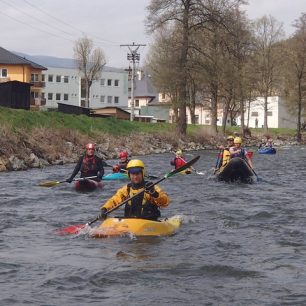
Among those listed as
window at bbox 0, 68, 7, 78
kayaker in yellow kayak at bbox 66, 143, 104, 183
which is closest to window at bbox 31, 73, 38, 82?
window at bbox 0, 68, 7, 78

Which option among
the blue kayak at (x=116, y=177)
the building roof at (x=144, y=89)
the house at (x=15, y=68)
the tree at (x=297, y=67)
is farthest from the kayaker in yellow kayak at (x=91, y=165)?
the building roof at (x=144, y=89)

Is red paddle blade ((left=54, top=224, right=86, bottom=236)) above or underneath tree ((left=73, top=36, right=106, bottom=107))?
underneath

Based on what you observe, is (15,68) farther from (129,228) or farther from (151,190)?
(129,228)

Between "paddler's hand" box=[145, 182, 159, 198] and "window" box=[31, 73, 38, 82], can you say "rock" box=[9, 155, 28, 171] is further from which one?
"window" box=[31, 73, 38, 82]

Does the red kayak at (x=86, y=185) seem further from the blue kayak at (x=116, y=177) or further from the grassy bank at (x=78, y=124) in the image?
the grassy bank at (x=78, y=124)

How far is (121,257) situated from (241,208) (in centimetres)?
Answer: 546

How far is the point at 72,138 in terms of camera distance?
3025cm

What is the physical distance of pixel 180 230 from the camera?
35.1ft

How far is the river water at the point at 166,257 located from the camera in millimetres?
6794

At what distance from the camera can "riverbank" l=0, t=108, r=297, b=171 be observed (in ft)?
79.1

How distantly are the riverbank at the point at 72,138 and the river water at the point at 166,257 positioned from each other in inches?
366

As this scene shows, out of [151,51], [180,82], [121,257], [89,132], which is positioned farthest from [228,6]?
[121,257]

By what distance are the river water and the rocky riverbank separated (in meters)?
8.65

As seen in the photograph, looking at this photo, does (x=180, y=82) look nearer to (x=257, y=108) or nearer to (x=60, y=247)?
(x=60, y=247)
